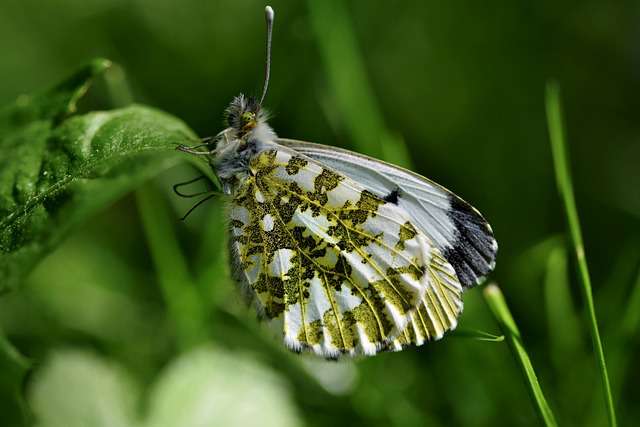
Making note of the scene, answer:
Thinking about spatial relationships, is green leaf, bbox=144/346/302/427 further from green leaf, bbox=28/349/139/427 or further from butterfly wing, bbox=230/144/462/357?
butterfly wing, bbox=230/144/462/357

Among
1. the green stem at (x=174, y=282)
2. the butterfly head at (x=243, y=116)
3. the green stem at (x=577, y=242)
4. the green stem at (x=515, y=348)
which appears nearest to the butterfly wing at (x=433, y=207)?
the butterfly head at (x=243, y=116)

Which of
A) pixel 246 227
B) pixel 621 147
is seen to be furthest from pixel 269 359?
pixel 621 147

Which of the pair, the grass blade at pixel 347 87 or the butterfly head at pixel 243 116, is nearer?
the butterfly head at pixel 243 116

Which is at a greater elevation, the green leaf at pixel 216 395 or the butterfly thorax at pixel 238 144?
the butterfly thorax at pixel 238 144

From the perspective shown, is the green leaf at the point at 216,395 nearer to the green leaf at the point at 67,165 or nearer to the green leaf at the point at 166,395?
the green leaf at the point at 166,395

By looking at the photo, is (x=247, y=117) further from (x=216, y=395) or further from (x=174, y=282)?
(x=216, y=395)

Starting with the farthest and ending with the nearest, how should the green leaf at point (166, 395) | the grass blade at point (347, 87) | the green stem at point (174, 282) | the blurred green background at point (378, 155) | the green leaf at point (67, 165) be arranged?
the grass blade at point (347, 87)
the green stem at point (174, 282)
the blurred green background at point (378, 155)
the green leaf at point (166, 395)
the green leaf at point (67, 165)

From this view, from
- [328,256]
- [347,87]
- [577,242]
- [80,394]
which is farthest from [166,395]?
[347,87]
